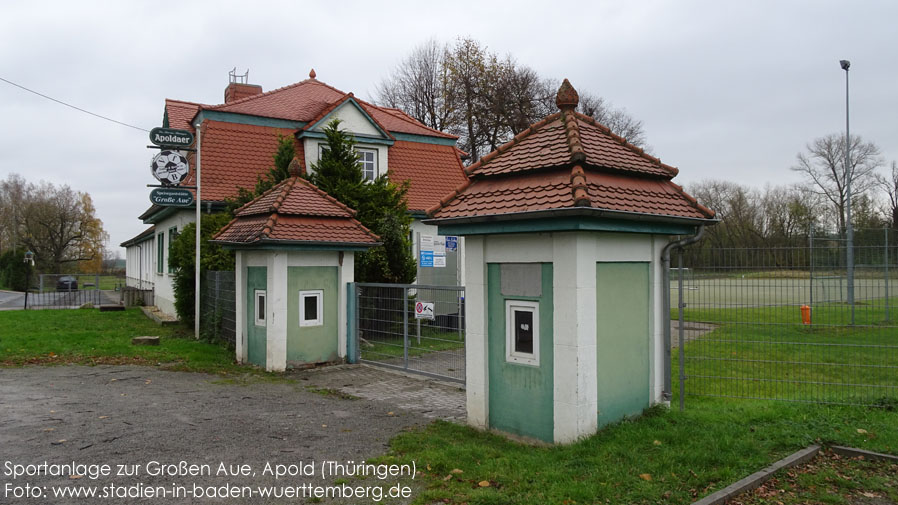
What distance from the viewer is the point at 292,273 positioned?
11422 millimetres

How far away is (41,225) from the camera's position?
57.4 m

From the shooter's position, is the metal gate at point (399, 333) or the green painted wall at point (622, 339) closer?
the green painted wall at point (622, 339)

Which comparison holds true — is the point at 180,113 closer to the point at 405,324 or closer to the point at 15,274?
the point at 405,324

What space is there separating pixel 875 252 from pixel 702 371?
3.19m

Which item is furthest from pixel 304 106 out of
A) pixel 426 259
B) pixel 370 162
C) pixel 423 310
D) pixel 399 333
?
pixel 423 310

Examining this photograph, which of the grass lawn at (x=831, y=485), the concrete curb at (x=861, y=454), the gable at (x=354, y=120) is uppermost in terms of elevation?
the gable at (x=354, y=120)

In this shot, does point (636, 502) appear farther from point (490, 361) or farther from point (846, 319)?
point (846, 319)

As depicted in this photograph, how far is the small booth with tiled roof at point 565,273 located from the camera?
604cm

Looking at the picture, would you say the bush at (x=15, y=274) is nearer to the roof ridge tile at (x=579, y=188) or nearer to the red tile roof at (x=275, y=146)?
the red tile roof at (x=275, y=146)

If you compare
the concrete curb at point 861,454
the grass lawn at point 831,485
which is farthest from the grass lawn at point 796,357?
the grass lawn at point 831,485

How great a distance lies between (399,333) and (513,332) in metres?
5.10

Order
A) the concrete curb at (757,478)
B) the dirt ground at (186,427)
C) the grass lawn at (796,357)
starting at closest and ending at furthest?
the concrete curb at (757,478), the dirt ground at (186,427), the grass lawn at (796,357)

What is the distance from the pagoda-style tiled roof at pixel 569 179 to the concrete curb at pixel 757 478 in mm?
2486

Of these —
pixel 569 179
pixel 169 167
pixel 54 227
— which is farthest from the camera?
pixel 54 227
